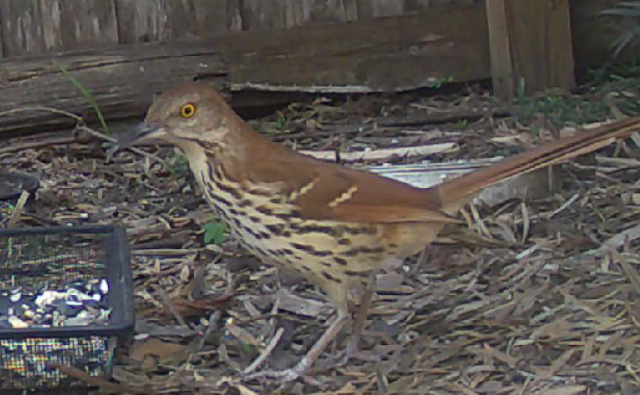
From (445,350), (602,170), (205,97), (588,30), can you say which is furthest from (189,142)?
(588,30)

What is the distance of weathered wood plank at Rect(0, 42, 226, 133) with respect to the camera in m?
5.27

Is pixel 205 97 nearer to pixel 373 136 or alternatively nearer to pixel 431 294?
pixel 431 294

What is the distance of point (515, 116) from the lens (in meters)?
5.27

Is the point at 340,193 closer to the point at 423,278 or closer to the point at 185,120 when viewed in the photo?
the point at 185,120

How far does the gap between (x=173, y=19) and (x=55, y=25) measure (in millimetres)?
514

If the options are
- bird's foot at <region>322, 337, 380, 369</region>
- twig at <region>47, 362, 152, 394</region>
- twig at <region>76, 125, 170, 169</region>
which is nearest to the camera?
twig at <region>47, 362, 152, 394</region>

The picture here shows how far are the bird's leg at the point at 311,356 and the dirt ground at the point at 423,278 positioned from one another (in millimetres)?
30

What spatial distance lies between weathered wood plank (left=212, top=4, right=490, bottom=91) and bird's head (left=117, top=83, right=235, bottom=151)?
6.68 ft

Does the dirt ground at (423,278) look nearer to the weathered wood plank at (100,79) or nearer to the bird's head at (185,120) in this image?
the weathered wood plank at (100,79)

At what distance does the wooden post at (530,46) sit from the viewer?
546 cm

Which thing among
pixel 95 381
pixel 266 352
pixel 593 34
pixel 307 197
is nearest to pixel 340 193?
pixel 307 197

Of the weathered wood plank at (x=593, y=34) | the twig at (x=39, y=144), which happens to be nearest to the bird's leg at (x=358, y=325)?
the twig at (x=39, y=144)

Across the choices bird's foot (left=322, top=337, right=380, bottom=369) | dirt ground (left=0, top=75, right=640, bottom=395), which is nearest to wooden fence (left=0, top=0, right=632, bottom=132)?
dirt ground (left=0, top=75, right=640, bottom=395)

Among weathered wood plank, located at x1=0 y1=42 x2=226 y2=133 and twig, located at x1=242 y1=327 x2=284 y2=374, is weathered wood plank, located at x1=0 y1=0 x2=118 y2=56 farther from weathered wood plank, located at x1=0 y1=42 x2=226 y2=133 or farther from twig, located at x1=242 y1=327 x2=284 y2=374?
twig, located at x1=242 y1=327 x2=284 y2=374
